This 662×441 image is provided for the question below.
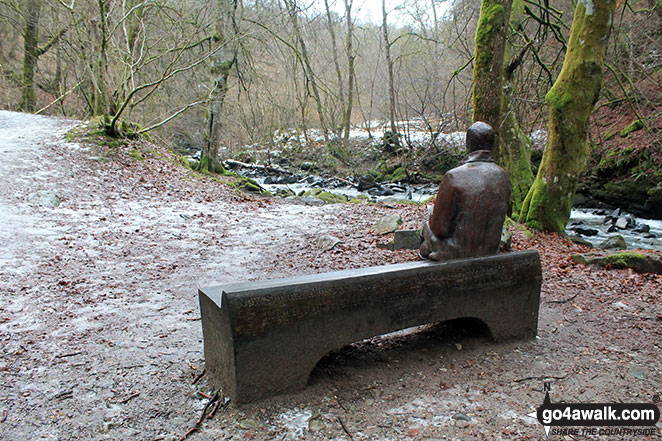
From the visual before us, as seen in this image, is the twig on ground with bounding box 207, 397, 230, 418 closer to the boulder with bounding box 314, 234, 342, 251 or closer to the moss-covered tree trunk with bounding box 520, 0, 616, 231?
the boulder with bounding box 314, 234, 342, 251

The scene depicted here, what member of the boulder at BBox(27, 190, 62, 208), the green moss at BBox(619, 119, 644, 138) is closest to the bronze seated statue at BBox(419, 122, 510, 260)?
the boulder at BBox(27, 190, 62, 208)

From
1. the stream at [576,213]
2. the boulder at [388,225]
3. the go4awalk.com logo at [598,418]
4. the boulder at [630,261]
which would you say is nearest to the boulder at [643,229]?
the stream at [576,213]

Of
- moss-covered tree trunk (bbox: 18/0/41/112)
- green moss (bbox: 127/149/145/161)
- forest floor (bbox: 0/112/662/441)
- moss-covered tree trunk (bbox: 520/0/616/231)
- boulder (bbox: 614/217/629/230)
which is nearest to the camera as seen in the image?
forest floor (bbox: 0/112/662/441)

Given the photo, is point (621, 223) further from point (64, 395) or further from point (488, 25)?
point (64, 395)

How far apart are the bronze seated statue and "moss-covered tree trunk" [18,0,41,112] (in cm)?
1765

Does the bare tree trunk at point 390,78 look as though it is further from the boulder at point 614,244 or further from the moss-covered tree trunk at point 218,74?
the boulder at point 614,244

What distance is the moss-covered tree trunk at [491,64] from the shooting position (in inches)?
279

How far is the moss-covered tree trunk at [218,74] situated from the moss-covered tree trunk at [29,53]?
731cm

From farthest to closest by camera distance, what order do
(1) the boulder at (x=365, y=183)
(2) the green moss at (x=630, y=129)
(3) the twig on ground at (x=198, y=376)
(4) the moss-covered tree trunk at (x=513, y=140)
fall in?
(1) the boulder at (x=365, y=183), (2) the green moss at (x=630, y=129), (4) the moss-covered tree trunk at (x=513, y=140), (3) the twig on ground at (x=198, y=376)

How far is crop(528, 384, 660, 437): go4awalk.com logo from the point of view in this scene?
2643mm

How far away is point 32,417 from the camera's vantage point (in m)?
2.77

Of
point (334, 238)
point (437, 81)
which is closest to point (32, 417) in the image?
point (334, 238)

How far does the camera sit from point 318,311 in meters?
2.97

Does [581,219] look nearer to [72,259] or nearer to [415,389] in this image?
[415,389]
